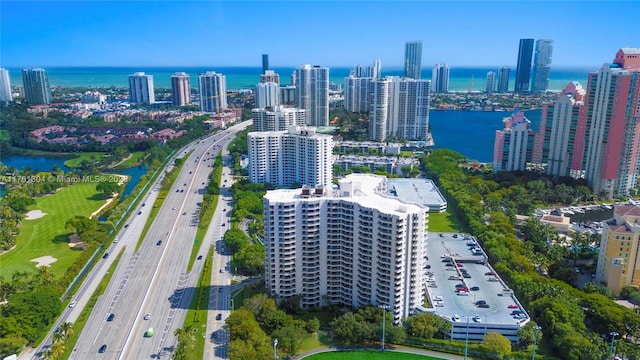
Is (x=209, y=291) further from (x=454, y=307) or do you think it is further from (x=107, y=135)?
(x=107, y=135)

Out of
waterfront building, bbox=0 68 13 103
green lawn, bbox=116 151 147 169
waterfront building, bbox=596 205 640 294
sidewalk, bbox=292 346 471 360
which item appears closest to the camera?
sidewalk, bbox=292 346 471 360

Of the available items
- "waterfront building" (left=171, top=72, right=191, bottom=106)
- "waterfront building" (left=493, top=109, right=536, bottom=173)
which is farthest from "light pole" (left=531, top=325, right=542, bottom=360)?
"waterfront building" (left=171, top=72, right=191, bottom=106)

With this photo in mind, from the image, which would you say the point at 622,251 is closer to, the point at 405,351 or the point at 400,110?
the point at 405,351

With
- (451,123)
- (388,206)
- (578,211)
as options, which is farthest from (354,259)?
(451,123)

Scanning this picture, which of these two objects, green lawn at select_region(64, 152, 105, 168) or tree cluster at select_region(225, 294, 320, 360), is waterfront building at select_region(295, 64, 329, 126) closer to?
green lawn at select_region(64, 152, 105, 168)

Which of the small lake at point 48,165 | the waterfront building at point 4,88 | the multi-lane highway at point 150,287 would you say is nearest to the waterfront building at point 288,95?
the small lake at point 48,165

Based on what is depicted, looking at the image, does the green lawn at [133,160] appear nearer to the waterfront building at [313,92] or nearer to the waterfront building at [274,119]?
the waterfront building at [274,119]
